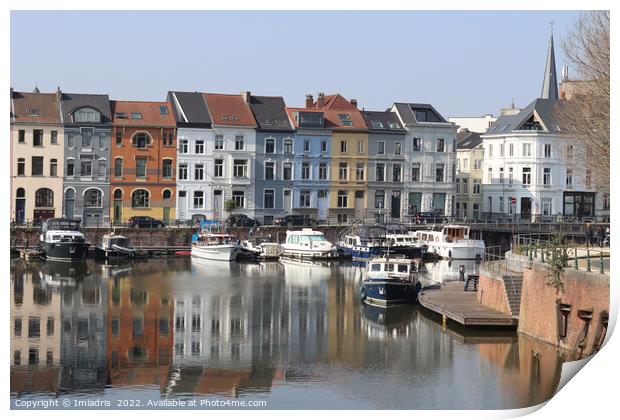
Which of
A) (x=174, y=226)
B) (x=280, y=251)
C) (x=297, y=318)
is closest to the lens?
(x=297, y=318)

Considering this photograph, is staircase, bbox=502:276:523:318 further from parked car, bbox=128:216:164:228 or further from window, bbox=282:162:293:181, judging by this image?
window, bbox=282:162:293:181

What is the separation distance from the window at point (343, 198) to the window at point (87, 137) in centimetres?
1706

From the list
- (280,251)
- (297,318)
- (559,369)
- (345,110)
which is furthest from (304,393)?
Answer: (345,110)

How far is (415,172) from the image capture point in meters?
79.5

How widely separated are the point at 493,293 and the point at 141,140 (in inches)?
1501

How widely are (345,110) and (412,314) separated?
39.3 m

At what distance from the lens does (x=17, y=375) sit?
29.2 meters

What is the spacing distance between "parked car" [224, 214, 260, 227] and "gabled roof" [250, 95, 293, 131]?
23.0ft

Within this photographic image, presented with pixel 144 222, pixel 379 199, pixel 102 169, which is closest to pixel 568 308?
pixel 144 222

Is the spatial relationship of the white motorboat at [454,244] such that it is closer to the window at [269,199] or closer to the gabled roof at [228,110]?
the window at [269,199]

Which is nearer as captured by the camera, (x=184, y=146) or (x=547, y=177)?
(x=184, y=146)

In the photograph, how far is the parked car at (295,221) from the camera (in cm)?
7250

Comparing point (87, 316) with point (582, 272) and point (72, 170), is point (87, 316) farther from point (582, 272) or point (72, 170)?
point (72, 170)

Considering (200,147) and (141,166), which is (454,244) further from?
(141,166)
